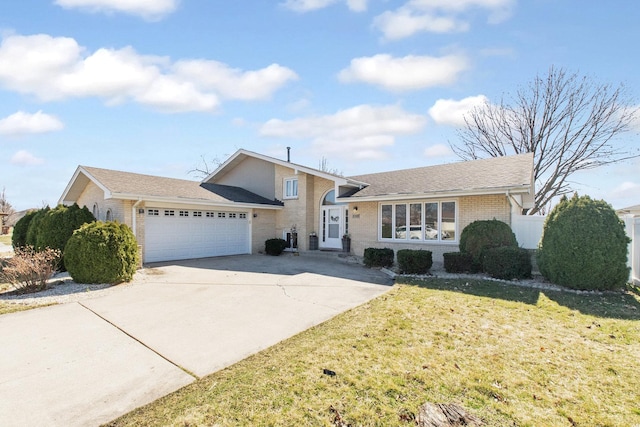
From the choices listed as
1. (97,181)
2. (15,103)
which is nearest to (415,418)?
(97,181)

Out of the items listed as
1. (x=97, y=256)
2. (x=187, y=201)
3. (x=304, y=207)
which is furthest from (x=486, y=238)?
(x=97, y=256)

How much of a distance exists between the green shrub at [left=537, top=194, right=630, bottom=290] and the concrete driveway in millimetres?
4532

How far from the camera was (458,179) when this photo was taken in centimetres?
1308

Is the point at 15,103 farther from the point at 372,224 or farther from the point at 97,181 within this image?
the point at 372,224

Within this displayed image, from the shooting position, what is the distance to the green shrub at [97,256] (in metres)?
8.86

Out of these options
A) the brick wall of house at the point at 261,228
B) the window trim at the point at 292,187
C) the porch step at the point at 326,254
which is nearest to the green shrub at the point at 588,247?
the porch step at the point at 326,254

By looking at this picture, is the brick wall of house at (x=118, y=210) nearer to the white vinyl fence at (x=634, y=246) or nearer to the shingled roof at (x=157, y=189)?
the shingled roof at (x=157, y=189)

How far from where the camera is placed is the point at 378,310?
6.55m

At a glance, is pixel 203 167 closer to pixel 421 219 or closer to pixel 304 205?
pixel 304 205

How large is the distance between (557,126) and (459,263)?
1994 centimetres

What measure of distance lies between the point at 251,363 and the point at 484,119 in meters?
28.0

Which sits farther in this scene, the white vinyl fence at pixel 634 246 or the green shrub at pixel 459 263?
the green shrub at pixel 459 263

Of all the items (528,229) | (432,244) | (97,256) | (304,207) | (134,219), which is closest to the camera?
(97,256)

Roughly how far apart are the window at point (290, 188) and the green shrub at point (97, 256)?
30.6 ft
